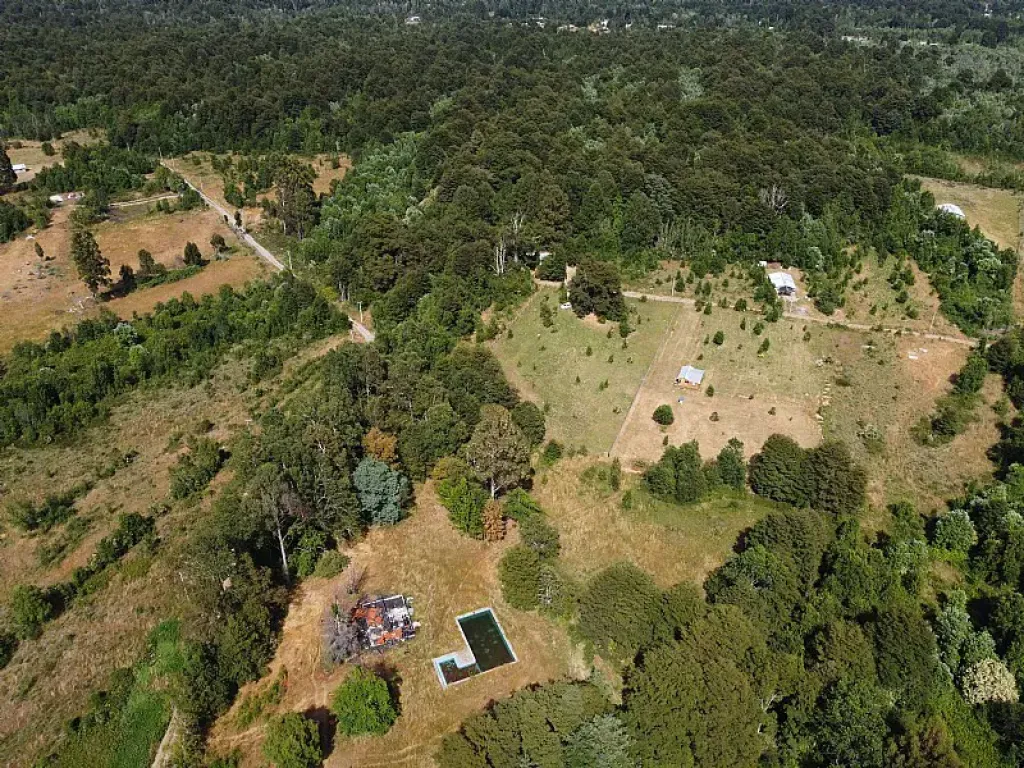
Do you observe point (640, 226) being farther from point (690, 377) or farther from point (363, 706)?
point (363, 706)

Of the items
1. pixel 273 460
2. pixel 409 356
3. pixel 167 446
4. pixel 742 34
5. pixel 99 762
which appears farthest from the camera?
pixel 742 34

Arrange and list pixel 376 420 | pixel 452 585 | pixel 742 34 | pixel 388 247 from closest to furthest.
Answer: pixel 452 585 < pixel 376 420 < pixel 388 247 < pixel 742 34

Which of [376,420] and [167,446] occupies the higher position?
[376,420]

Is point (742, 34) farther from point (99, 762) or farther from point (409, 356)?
point (99, 762)

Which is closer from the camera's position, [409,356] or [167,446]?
[167,446]

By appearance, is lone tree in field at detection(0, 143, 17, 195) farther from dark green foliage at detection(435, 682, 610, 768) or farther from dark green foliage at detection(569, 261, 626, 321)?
dark green foliage at detection(435, 682, 610, 768)

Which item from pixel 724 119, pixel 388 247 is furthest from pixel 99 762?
pixel 724 119
